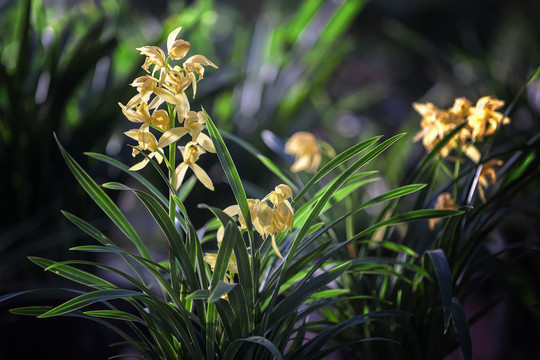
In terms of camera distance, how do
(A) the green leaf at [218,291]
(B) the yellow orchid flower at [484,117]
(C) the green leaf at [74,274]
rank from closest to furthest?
(A) the green leaf at [218,291]
(C) the green leaf at [74,274]
(B) the yellow orchid flower at [484,117]

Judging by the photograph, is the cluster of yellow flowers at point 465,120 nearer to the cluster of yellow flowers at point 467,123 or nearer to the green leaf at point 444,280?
the cluster of yellow flowers at point 467,123

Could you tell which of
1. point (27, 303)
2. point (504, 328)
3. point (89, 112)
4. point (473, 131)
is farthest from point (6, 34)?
point (504, 328)

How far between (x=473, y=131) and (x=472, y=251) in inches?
5.8

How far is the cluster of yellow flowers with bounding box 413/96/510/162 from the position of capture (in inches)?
24.1

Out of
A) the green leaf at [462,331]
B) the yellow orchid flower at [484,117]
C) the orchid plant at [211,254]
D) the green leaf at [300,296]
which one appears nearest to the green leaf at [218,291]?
the orchid plant at [211,254]

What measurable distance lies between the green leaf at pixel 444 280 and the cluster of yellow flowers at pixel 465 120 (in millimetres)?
144

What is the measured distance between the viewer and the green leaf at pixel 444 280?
477mm

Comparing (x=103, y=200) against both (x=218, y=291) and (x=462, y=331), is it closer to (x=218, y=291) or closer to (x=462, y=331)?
(x=218, y=291)

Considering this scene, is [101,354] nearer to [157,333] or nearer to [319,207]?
[157,333]

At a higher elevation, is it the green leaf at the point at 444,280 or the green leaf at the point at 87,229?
the green leaf at the point at 87,229

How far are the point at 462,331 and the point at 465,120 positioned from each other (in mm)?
260

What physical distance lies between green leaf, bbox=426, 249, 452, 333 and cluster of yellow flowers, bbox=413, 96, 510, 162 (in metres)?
0.14

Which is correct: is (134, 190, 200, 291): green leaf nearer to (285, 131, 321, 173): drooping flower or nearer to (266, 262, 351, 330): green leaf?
(266, 262, 351, 330): green leaf

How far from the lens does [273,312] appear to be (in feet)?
1.71
